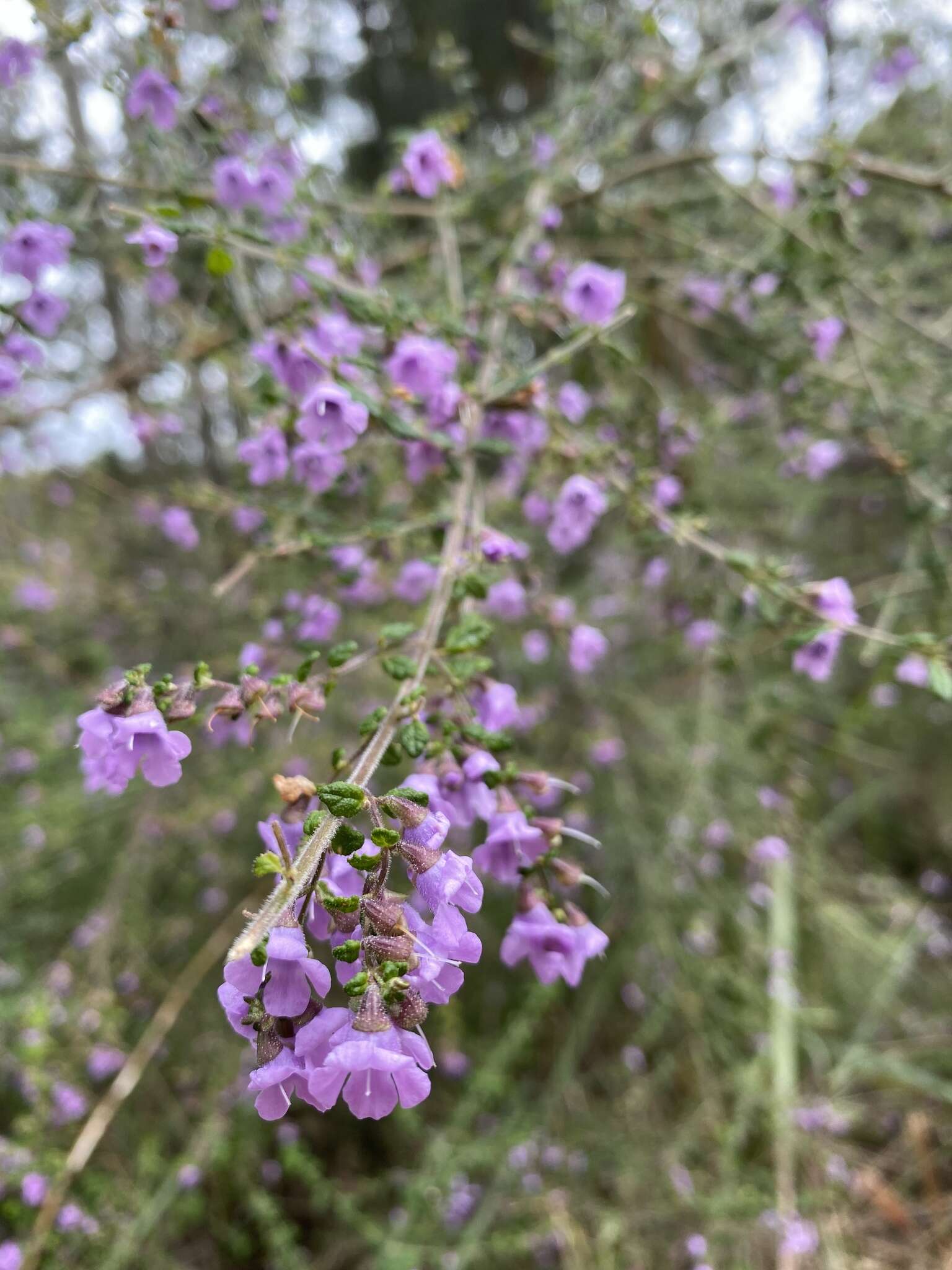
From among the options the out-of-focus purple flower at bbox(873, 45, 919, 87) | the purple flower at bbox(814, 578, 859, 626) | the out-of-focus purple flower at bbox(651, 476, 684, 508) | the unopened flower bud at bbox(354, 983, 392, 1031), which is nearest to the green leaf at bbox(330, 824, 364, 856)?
the unopened flower bud at bbox(354, 983, 392, 1031)

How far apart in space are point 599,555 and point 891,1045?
6.80ft

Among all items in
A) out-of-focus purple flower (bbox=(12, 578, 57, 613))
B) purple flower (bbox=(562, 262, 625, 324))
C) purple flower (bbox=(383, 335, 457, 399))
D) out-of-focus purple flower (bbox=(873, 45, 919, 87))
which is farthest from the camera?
out-of-focus purple flower (bbox=(12, 578, 57, 613))

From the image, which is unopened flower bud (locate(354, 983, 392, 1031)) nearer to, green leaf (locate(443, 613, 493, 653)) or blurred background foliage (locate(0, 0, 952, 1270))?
green leaf (locate(443, 613, 493, 653))

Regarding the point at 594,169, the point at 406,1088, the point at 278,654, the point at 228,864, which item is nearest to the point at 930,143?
the point at 594,169

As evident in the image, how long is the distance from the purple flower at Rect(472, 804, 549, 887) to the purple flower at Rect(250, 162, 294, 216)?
1.48m

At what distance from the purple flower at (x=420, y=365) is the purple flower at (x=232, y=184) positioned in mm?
667

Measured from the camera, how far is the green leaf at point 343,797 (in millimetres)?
667

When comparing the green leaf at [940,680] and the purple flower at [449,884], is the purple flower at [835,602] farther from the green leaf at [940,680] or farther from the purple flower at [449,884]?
the purple flower at [449,884]

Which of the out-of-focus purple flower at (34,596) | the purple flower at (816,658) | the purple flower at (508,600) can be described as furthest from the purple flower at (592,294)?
the out-of-focus purple flower at (34,596)

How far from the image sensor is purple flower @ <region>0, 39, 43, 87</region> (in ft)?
5.20

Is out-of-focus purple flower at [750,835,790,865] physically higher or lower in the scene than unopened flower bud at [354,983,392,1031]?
lower

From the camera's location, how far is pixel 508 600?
181 cm

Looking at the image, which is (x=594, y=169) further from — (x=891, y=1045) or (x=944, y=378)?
(x=891, y=1045)

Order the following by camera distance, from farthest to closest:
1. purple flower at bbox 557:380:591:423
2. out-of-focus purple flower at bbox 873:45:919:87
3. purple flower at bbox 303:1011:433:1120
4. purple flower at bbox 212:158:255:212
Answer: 1. out-of-focus purple flower at bbox 873:45:919:87
2. purple flower at bbox 557:380:591:423
3. purple flower at bbox 212:158:255:212
4. purple flower at bbox 303:1011:433:1120
